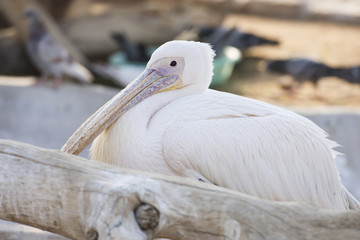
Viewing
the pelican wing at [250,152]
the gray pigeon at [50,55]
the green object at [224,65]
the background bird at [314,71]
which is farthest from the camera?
the green object at [224,65]

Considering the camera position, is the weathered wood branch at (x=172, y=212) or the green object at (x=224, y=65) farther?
the green object at (x=224, y=65)

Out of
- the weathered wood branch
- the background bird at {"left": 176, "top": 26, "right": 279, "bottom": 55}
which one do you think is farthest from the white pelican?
the background bird at {"left": 176, "top": 26, "right": 279, "bottom": 55}

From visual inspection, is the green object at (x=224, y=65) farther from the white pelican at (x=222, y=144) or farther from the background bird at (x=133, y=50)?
the white pelican at (x=222, y=144)

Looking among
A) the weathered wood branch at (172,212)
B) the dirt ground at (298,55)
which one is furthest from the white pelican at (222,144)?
the dirt ground at (298,55)

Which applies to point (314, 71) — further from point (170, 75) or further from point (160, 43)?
point (170, 75)

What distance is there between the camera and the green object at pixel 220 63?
643cm

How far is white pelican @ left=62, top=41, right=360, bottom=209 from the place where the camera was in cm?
224

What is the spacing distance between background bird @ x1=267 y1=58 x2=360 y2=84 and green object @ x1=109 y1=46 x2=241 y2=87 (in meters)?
0.71

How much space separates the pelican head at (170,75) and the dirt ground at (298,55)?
379cm

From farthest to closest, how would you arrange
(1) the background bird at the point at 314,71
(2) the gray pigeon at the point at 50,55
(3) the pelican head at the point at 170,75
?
(1) the background bird at the point at 314,71, (2) the gray pigeon at the point at 50,55, (3) the pelican head at the point at 170,75

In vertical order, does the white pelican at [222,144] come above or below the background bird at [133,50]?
below

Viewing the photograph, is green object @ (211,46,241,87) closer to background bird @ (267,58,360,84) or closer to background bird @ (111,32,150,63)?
background bird @ (267,58,360,84)

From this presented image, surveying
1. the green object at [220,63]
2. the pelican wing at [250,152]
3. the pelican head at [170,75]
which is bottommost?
the pelican wing at [250,152]

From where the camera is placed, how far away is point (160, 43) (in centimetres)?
758
